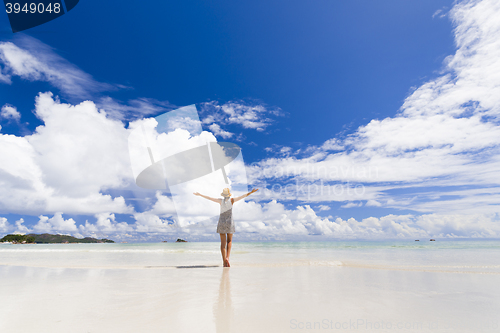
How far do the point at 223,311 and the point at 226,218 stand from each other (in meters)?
4.57

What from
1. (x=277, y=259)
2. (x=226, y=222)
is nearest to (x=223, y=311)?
(x=226, y=222)

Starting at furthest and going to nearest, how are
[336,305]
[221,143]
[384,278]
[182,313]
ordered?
[221,143] < [384,278] < [336,305] < [182,313]

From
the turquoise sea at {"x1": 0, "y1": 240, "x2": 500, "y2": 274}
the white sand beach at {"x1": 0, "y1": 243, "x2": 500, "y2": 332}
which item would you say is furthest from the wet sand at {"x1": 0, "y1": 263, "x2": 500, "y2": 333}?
the turquoise sea at {"x1": 0, "y1": 240, "x2": 500, "y2": 274}

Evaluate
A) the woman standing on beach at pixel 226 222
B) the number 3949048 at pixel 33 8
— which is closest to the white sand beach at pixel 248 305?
the woman standing on beach at pixel 226 222

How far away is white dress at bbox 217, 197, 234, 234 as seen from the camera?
306 inches

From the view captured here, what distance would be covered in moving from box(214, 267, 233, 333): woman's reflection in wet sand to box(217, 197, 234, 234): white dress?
110 inches

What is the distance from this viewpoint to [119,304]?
3.71 metres

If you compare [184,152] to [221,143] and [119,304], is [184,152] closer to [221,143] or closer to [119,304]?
[221,143]

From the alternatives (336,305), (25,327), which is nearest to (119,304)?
(25,327)

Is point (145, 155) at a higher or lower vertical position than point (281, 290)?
higher

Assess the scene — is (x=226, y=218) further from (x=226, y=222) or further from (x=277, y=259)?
(x=277, y=259)

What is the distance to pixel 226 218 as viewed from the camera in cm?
789

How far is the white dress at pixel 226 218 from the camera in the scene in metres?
7.78

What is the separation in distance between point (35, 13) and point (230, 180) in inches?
366
